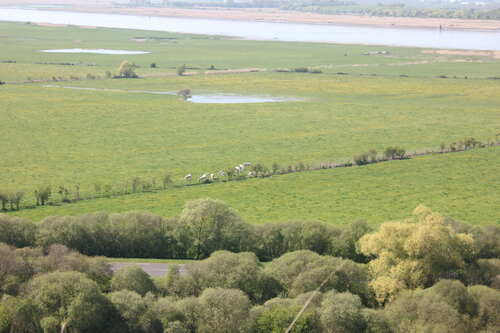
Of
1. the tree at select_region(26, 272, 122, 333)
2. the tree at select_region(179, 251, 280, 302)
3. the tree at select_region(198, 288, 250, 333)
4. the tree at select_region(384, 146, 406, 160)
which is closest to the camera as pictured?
the tree at select_region(198, 288, 250, 333)

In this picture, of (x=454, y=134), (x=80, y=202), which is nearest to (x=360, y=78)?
(x=454, y=134)

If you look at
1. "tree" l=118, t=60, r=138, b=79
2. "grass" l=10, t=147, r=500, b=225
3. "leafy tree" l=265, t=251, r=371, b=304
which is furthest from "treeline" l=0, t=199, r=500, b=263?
"tree" l=118, t=60, r=138, b=79

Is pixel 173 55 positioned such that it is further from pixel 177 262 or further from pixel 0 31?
pixel 177 262

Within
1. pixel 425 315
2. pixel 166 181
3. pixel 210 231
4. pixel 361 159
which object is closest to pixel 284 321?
pixel 425 315

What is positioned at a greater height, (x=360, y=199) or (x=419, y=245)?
(x=419, y=245)

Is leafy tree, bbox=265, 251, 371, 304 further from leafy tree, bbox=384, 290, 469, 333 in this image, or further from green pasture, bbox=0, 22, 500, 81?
green pasture, bbox=0, 22, 500, 81

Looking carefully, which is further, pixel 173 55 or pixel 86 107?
pixel 173 55
